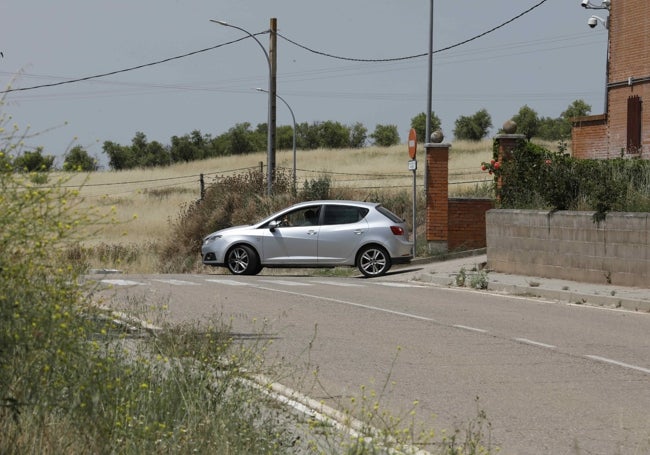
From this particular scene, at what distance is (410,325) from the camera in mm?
15383

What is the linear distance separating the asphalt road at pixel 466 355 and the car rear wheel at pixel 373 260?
546cm

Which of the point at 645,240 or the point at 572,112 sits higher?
the point at 572,112

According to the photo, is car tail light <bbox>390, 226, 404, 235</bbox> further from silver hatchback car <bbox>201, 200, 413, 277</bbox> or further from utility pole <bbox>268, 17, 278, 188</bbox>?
utility pole <bbox>268, 17, 278, 188</bbox>

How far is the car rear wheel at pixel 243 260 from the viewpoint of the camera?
27.2m

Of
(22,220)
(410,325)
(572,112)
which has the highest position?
(572,112)

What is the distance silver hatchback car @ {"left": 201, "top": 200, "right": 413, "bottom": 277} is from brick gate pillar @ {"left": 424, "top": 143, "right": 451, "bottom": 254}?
9.52 feet

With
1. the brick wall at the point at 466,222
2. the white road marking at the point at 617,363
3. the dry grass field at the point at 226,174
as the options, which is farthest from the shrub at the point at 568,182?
the dry grass field at the point at 226,174

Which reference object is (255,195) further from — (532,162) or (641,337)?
(641,337)

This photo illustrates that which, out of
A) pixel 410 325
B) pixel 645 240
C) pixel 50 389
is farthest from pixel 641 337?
pixel 50 389

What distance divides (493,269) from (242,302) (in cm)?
869

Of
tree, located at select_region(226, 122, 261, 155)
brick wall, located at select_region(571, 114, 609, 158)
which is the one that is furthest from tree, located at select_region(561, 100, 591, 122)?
brick wall, located at select_region(571, 114, 609, 158)

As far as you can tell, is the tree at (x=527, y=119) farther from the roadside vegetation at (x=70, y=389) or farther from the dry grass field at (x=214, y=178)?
the roadside vegetation at (x=70, y=389)

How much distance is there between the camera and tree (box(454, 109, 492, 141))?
→ 12038 cm

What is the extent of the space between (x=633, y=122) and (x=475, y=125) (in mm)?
81288
